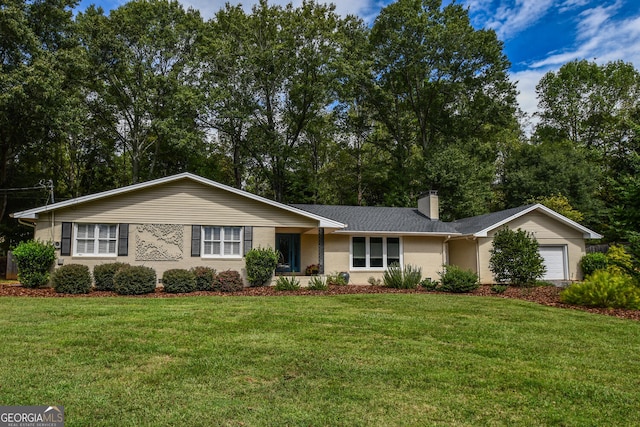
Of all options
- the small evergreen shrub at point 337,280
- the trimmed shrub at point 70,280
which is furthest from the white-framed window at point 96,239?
the small evergreen shrub at point 337,280

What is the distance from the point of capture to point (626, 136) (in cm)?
3553

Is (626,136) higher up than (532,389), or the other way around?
(626,136)

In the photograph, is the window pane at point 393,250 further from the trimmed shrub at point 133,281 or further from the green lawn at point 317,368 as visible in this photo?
the trimmed shrub at point 133,281

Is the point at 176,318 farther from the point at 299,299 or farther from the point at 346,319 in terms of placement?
the point at 299,299

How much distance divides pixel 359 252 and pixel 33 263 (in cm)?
1264

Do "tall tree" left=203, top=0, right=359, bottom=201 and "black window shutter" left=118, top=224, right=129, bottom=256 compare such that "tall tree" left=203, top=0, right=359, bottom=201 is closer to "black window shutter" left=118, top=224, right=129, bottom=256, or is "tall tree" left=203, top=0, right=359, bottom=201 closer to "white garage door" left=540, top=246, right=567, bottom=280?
"black window shutter" left=118, top=224, right=129, bottom=256

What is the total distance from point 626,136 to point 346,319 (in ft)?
122

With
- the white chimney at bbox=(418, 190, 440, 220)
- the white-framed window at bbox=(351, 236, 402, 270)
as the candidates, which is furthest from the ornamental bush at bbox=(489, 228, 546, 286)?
the white-framed window at bbox=(351, 236, 402, 270)

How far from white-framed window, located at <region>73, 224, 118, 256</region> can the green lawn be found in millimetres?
6514

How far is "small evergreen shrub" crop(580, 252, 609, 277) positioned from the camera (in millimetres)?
19906

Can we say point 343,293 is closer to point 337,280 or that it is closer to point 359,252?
point 337,280

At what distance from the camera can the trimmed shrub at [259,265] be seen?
54.1 feet

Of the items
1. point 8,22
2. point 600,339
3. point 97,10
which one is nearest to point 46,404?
point 600,339

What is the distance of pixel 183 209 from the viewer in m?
16.8
